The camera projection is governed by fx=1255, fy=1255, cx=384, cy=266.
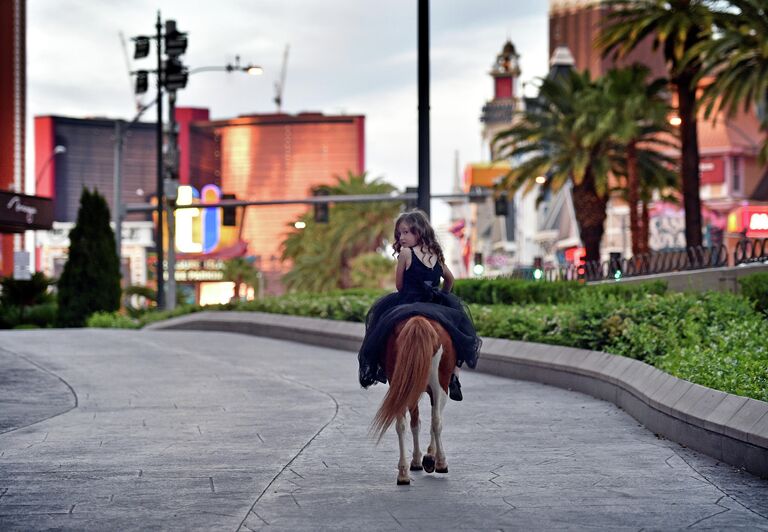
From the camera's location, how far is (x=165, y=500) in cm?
816

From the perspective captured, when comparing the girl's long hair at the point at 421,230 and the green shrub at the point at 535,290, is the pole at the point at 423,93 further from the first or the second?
the girl's long hair at the point at 421,230

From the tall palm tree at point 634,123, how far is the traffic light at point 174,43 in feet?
50.2

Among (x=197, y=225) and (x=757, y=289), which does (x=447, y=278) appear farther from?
(x=197, y=225)

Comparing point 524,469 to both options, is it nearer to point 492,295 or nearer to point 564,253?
point 492,295

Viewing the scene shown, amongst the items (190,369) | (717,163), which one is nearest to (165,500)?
(190,369)

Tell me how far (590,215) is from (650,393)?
36.7 metres

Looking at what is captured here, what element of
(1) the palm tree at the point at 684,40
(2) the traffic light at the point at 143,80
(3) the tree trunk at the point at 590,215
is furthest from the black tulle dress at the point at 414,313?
(3) the tree trunk at the point at 590,215

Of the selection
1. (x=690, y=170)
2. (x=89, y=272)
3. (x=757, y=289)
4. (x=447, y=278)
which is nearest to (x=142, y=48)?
(x=89, y=272)

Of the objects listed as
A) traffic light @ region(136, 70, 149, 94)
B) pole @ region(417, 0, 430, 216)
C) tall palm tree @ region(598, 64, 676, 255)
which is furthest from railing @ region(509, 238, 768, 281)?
traffic light @ region(136, 70, 149, 94)

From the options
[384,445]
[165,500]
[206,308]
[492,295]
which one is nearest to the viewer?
[165,500]

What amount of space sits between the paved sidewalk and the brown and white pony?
0.19 meters

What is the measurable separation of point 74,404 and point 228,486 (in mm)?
5971

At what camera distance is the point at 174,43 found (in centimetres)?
4347

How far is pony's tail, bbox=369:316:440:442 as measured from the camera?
883 cm
